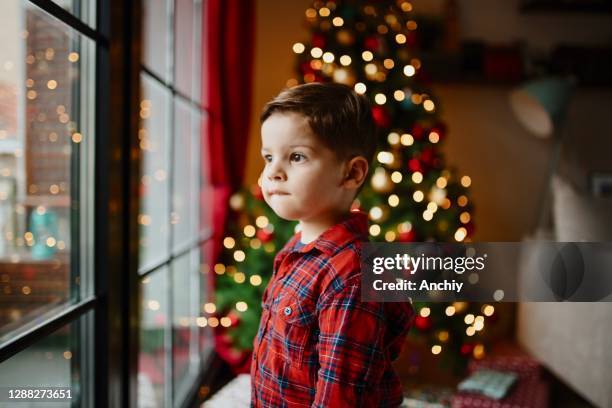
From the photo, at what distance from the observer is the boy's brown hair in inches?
22.8

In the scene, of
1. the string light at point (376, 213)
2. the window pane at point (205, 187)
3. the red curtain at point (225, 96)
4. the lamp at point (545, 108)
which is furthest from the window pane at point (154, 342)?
the lamp at point (545, 108)

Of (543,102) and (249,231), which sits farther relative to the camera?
(543,102)

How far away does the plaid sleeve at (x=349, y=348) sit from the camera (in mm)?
547

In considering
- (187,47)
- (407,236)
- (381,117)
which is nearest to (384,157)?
(381,117)

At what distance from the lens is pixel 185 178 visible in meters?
1.84

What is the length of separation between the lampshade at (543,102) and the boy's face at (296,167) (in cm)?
181

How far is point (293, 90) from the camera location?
60 centimetres

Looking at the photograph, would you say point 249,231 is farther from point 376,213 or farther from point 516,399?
point 516,399

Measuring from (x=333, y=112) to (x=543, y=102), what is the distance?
1.81 meters

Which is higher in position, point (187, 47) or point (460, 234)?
point (187, 47)

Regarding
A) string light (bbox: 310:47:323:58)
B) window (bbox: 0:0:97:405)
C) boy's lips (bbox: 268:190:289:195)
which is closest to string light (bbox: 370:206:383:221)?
string light (bbox: 310:47:323:58)

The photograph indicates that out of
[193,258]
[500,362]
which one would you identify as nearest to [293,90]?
[193,258]

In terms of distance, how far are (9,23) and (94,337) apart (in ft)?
1.76

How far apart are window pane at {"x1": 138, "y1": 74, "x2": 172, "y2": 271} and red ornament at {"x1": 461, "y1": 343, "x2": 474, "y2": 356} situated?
0.99 metres
